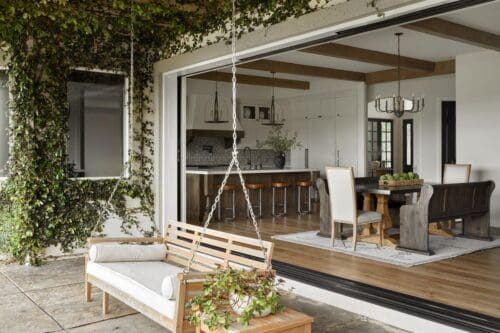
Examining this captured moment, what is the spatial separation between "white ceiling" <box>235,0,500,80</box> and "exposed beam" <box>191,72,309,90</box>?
56 centimetres

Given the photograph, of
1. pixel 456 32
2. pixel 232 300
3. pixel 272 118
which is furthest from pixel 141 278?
pixel 272 118

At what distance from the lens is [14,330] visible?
3791mm

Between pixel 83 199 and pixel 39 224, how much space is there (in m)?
0.58

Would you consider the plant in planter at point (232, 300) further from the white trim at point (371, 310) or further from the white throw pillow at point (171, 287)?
the white trim at point (371, 310)

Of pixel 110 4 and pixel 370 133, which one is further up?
pixel 110 4

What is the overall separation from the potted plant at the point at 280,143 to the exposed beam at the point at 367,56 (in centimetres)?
303

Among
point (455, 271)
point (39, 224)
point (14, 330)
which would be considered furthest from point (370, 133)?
point (14, 330)

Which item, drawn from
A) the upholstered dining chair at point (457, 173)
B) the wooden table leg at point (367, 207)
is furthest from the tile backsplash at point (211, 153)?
the upholstered dining chair at point (457, 173)

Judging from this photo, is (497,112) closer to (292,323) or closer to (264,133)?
(264,133)

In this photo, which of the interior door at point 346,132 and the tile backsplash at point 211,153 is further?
the tile backsplash at point 211,153

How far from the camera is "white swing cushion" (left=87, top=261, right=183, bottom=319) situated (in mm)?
3289

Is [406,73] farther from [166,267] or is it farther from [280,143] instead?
[166,267]

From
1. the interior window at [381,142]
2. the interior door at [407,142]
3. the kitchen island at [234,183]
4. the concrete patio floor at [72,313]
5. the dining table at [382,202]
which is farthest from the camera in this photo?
the interior door at [407,142]

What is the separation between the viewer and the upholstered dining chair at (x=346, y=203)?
20.0 ft
